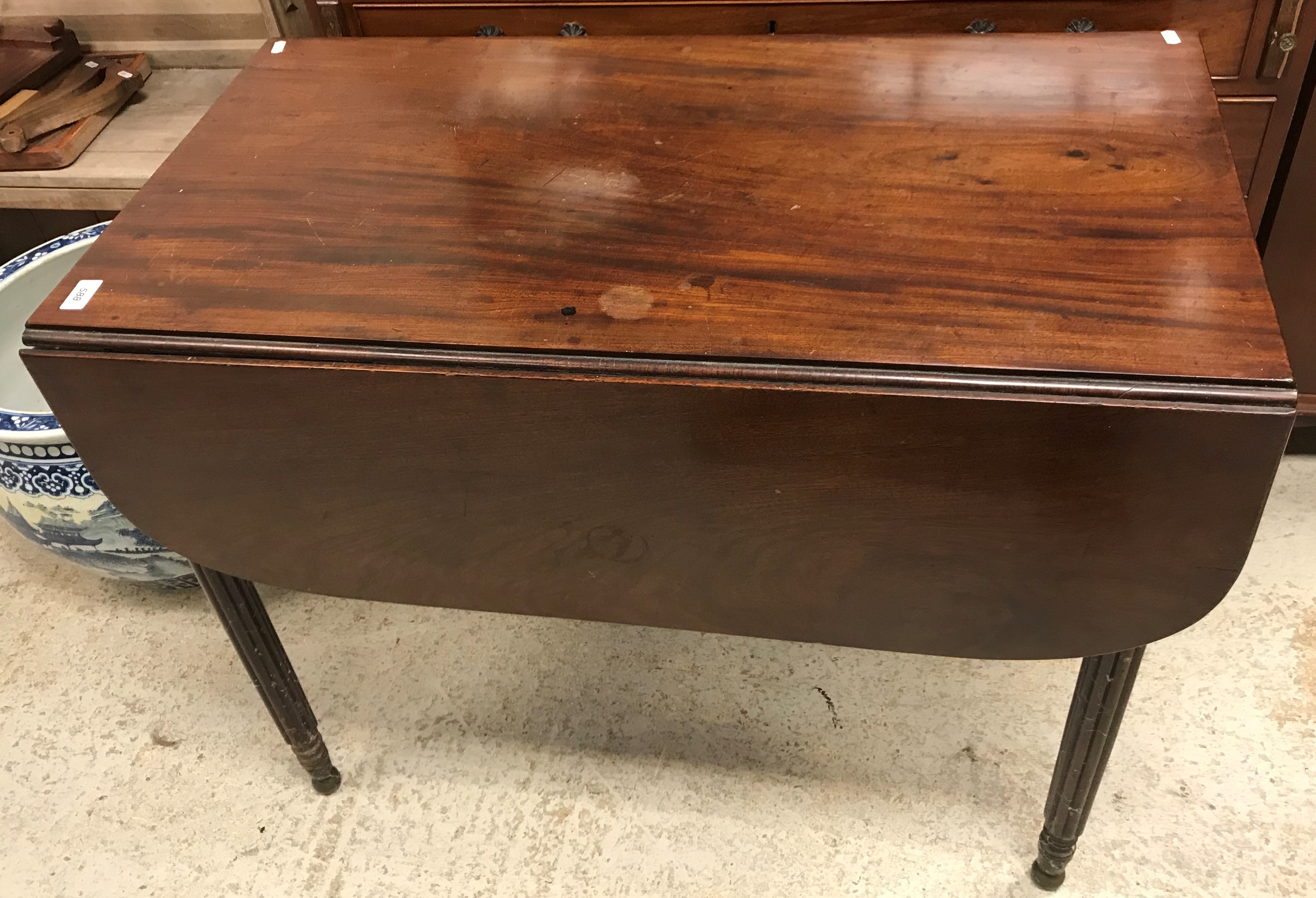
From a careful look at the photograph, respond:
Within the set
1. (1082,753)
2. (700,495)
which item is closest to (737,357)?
(700,495)

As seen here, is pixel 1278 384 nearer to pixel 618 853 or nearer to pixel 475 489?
pixel 475 489

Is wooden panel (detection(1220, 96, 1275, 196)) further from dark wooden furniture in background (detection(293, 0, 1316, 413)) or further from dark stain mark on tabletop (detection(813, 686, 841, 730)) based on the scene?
dark stain mark on tabletop (detection(813, 686, 841, 730))

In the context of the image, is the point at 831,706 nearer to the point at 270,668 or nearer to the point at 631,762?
the point at 631,762

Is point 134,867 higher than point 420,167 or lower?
lower

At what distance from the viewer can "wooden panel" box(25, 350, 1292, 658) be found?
774mm

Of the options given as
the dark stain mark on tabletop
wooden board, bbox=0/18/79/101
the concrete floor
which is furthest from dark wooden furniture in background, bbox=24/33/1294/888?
wooden board, bbox=0/18/79/101

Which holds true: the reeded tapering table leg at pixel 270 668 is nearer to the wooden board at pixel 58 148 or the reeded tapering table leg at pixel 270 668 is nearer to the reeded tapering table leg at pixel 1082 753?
the reeded tapering table leg at pixel 1082 753

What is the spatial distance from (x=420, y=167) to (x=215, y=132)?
0.25m

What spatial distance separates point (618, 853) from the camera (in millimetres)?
1246

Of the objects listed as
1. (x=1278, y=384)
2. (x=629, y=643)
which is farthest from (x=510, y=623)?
(x=1278, y=384)

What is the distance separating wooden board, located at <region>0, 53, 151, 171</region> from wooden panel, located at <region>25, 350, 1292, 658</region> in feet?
3.04

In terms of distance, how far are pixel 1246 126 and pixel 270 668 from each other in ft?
4.30

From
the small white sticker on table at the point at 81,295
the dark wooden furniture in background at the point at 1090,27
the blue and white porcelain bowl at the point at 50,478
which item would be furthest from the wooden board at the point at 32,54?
the small white sticker on table at the point at 81,295

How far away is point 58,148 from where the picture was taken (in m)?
1.65
